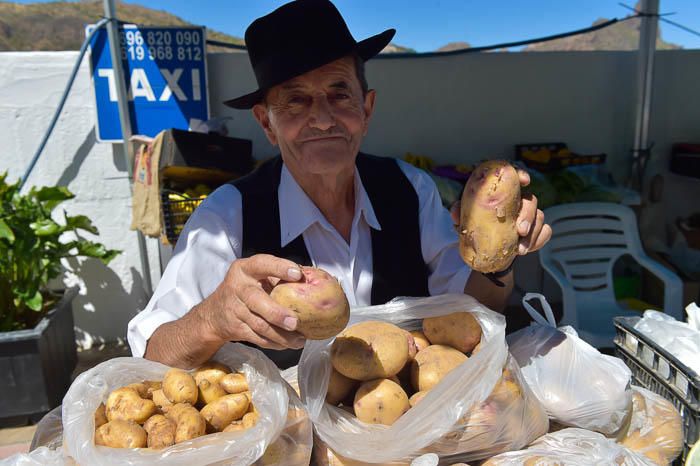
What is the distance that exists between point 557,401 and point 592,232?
2.67 m

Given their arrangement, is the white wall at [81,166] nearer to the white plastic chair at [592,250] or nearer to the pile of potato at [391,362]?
the white plastic chair at [592,250]

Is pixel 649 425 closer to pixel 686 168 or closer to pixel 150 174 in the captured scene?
pixel 150 174

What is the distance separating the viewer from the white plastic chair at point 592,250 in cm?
329

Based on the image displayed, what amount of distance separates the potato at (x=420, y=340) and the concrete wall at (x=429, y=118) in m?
2.95

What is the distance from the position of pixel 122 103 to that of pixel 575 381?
10.7ft

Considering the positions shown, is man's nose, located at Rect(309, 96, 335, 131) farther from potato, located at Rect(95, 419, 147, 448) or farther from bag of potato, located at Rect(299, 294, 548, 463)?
potato, located at Rect(95, 419, 147, 448)

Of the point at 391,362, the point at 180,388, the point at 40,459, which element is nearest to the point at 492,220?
the point at 391,362

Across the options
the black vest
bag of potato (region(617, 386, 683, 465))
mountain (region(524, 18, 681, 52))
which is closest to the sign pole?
the black vest

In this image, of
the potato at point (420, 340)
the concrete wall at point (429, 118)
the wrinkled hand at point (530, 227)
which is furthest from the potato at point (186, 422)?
the concrete wall at point (429, 118)

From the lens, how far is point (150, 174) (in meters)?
3.16

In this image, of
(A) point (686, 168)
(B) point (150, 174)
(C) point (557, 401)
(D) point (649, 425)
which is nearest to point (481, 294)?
(C) point (557, 401)

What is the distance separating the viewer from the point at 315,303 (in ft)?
3.38

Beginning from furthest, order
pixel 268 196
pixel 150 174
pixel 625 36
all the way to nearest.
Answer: pixel 625 36
pixel 150 174
pixel 268 196

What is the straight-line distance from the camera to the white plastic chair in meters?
3.29
